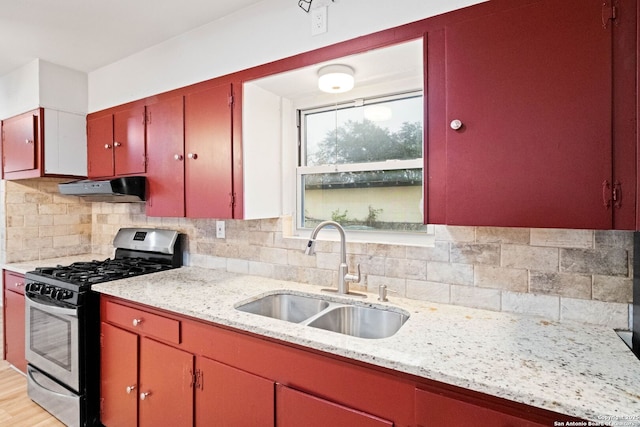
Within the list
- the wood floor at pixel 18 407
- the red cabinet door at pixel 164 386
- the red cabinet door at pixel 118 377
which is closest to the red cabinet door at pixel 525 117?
the red cabinet door at pixel 164 386

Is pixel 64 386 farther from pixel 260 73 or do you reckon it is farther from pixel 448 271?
pixel 448 271

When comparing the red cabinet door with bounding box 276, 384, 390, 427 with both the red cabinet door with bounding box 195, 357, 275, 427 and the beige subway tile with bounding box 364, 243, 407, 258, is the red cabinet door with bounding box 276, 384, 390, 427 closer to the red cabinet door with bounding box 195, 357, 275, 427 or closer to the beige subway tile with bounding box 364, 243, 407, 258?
the red cabinet door with bounding box 195, 357, 275, 427

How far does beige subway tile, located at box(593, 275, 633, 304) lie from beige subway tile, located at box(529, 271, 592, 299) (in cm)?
2

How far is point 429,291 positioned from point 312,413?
2.52 feet

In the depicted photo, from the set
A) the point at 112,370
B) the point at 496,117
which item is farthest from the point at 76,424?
the point at 496,117

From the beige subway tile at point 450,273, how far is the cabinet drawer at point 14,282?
2891 mm

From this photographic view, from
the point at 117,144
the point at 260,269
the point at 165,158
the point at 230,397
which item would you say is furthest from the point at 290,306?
the point at 117,144

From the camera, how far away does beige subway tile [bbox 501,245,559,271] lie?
4.42 ft

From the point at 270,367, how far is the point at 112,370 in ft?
3.98

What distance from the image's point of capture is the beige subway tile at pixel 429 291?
1560mm

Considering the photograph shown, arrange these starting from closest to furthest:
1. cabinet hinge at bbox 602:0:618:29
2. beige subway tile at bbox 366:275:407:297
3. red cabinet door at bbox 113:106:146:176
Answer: cabinet hinge at bbox 602:0:618:29 → beige subway tile at bbox 366:275:407:297 → red cabinet door at bbox 113:106:146:176

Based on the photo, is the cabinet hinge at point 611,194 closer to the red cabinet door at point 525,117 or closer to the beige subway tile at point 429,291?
the red cabinet door at point 525,117

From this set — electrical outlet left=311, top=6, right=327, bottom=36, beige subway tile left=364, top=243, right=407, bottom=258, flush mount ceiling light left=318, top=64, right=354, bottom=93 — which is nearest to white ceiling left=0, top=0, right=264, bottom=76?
electrical outlet left=311, top=6, right=327, bottom=36

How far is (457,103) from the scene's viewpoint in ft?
4.07
